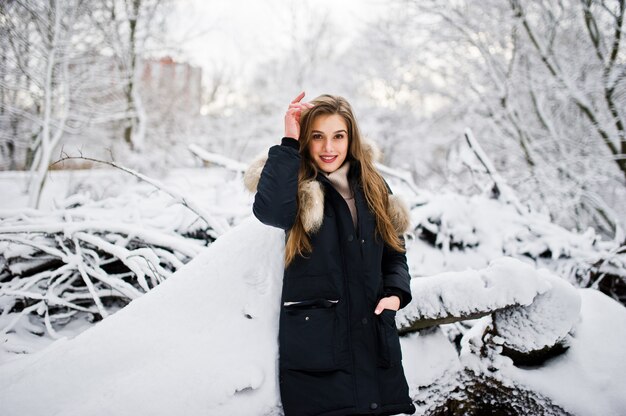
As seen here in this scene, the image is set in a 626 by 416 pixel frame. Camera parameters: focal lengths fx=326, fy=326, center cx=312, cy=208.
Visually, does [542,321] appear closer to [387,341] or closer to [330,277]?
[387,341]

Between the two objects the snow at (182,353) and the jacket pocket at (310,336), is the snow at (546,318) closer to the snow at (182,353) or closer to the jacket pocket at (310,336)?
the jacket pocket at (310,336)

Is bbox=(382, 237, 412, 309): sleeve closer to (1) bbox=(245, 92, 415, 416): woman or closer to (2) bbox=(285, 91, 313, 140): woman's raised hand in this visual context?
(1) bbox=(245, 92, 415, 416): woman

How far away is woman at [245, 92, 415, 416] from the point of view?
131 centimetres

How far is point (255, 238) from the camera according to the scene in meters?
1.62

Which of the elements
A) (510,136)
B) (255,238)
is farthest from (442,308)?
(510,136)

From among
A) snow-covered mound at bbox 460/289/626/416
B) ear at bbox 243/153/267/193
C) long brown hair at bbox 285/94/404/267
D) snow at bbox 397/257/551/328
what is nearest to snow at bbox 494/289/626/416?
snow-covered mound at bbox 460/289/626/416

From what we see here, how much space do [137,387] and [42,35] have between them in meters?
7.52

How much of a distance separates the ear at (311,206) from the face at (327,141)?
0.62 feet

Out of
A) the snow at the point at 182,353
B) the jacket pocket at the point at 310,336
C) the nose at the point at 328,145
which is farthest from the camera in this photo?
the nose at the point at 328,145

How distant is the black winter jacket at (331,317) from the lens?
1.31m

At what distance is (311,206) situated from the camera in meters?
1.39

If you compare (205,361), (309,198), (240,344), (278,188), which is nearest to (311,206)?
(309,198)

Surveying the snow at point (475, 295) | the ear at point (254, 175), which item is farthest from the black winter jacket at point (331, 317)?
the snow at point (475, 295)

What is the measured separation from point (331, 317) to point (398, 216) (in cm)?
61
